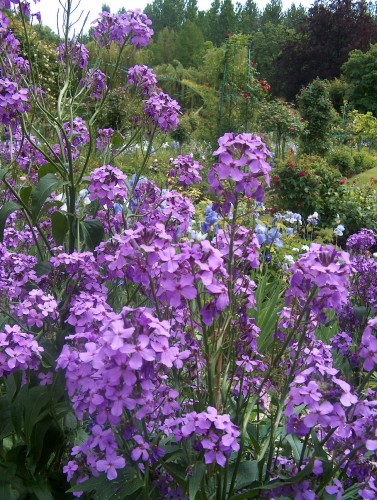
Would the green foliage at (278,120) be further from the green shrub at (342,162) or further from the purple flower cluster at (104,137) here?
the purple flower cluster at (104,137)

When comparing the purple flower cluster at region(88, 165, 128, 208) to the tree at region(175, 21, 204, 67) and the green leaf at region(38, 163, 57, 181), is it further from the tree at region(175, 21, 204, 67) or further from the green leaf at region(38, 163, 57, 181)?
the tree at region(175, 21, 204, 67)

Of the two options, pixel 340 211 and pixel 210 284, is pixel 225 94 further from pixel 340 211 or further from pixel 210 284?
pixel 210 284

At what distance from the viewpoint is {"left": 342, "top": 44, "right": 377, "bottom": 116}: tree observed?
2350cm

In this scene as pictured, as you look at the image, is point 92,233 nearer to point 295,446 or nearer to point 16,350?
point 16,350

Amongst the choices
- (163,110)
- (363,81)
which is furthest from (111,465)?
(363,81)

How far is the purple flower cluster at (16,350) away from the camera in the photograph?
154 centimetres

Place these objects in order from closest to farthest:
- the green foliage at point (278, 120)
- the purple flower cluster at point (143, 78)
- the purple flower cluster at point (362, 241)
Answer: the purple flower cluster at point (143, 78)
the purple flower cluster at point (362, 241)
the green foliage at point (278, 120)

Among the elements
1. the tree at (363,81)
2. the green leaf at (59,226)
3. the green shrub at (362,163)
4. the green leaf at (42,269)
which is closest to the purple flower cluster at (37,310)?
the green leaf at (42,269)

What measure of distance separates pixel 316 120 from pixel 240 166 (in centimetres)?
1227

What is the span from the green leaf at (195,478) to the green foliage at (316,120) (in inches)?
476

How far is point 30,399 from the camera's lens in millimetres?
1656

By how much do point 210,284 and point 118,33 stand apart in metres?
1.45

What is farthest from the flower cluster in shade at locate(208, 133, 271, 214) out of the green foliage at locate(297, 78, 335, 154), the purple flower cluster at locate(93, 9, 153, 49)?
the green foliage at locate(297, 78, 335, 154)

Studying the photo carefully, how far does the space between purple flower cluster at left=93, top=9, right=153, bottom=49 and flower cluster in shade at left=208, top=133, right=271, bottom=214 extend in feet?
3.23
